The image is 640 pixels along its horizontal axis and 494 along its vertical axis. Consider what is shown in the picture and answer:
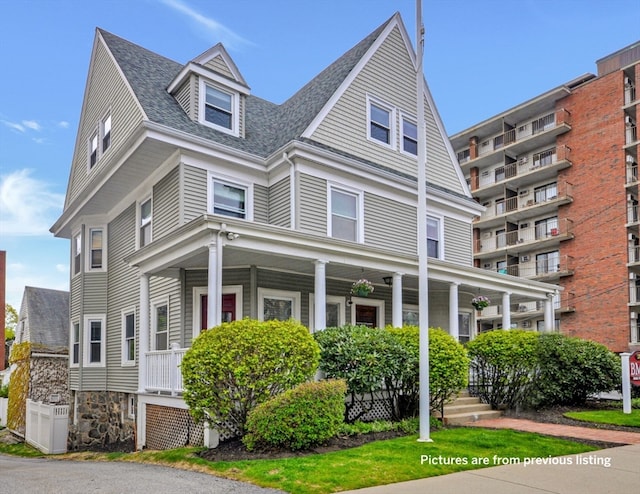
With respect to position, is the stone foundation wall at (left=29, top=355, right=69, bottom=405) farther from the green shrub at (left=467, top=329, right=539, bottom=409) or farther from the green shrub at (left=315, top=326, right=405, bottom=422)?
the green shrub at (left=467, top=329, right=539, bottom=409)

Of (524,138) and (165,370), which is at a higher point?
(524,138)

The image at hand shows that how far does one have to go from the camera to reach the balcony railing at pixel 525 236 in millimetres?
38344

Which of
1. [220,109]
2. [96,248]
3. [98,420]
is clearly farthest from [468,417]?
[96,248]

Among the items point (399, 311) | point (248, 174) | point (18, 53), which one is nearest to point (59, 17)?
point (18, 53)

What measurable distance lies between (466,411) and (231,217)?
666 centimetres

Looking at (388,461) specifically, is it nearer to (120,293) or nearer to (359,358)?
(359,358)

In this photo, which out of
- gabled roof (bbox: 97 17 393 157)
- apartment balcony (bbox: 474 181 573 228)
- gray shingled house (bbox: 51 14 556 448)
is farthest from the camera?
apartment balcony (bbox: 474 181 573 228)

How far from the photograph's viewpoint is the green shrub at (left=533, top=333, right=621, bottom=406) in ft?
45.3

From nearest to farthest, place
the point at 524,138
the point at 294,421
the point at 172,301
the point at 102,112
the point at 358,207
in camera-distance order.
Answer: the point at 294,421
the point at 172,301
the point at 358,207
the point at 102,112
the point at 524,138

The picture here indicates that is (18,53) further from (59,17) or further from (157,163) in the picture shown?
(157,163)

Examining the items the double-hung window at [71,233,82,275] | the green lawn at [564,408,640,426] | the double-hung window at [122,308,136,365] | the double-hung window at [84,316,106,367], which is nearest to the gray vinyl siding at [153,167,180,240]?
the double-hung window at [122,308,136,365]

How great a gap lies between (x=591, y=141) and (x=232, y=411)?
3596cm

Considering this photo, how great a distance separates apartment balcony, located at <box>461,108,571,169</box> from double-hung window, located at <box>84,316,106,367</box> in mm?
33297

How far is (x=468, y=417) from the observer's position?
1210 centimetres
